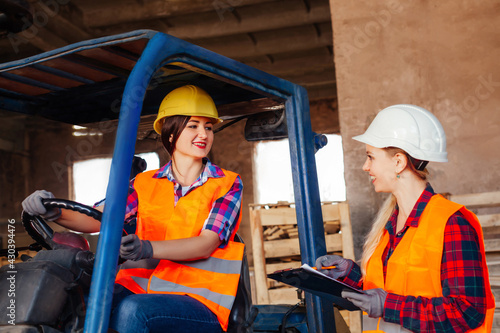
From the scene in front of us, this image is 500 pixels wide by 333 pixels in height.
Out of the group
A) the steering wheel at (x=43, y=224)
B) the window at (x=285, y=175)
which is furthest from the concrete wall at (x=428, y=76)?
the window at (x=285, y=175)

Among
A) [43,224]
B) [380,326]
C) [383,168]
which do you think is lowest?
[380,326]

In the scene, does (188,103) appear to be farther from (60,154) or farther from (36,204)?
(60,154)

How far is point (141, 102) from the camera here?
1.84m


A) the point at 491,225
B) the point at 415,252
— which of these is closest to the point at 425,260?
the point at 415,252

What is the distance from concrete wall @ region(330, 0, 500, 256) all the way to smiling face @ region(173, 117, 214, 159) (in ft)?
11.8

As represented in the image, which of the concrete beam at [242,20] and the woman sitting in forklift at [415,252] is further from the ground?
the concrete beam at [242,20]

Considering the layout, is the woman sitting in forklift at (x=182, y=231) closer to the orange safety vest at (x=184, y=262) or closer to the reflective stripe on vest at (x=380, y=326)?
the orange safety vest at (x=184, y=262)

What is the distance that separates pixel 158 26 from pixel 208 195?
8020 millimetres

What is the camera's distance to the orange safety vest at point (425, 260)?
1.98 metres

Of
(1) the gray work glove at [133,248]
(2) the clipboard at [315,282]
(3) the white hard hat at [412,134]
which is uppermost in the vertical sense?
(3) the white hard hat at [412,134]

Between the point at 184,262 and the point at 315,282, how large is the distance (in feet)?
1.93

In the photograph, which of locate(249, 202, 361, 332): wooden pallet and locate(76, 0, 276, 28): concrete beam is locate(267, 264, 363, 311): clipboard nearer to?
locate(249, 202, 361, 332): wooden pallet

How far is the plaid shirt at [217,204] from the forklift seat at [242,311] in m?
0.20

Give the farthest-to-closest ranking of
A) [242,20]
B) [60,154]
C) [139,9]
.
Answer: [60,154]
[242,20]
[139,9]
